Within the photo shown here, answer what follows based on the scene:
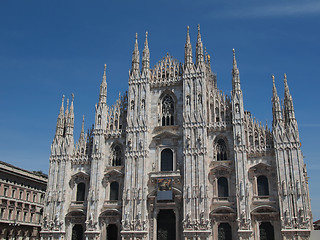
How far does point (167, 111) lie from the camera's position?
43.7 meters

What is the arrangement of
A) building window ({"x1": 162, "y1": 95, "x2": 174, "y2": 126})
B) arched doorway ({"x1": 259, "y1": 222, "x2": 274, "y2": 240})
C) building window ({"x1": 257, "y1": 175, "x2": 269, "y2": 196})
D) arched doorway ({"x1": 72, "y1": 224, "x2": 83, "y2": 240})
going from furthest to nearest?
1. building window ({"x1": 162, "y1": 95, "x2": 174, "y2": 126})
2. arched doorway ({"x1": 72, "y1": 224, "x2": 83, "y2": 240})
3. building window ({"x1": 257, "y1": 175, "x2": 269, "y2": 196})
4. arched doorway ({"x1": 259, "y1": 222, "x2": 274, "y2": 240})

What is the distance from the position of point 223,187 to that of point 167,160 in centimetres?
674

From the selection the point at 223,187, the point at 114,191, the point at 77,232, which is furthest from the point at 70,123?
the point at 223,187

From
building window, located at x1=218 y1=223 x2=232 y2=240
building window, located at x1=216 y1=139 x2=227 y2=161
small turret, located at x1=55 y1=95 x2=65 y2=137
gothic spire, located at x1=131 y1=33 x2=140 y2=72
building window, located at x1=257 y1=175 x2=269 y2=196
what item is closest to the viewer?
building window, located at x1=218 y1=223 x2=232 y2=240

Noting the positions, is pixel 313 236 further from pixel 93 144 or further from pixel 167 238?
pixel 93 144

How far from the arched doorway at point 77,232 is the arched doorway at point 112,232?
323 cm

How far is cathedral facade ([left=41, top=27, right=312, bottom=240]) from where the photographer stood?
1454 inches

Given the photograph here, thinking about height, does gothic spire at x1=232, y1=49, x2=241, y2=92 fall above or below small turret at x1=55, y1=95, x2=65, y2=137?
above

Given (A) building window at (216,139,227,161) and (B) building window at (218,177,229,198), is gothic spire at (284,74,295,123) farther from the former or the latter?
(B) building window at (218,177,229,198)

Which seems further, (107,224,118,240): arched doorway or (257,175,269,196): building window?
(107,224,118,240): arched doorway

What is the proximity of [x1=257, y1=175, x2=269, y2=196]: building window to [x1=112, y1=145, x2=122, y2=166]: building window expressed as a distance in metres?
15.5

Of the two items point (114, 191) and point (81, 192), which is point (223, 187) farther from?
point (81, 192)

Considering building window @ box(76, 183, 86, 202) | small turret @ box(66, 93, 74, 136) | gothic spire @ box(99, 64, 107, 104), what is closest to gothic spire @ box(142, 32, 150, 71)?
gothic spire @ box(99, 64, 107, 104)

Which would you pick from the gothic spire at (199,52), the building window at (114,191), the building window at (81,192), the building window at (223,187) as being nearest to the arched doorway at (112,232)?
the building window at (114,191)
